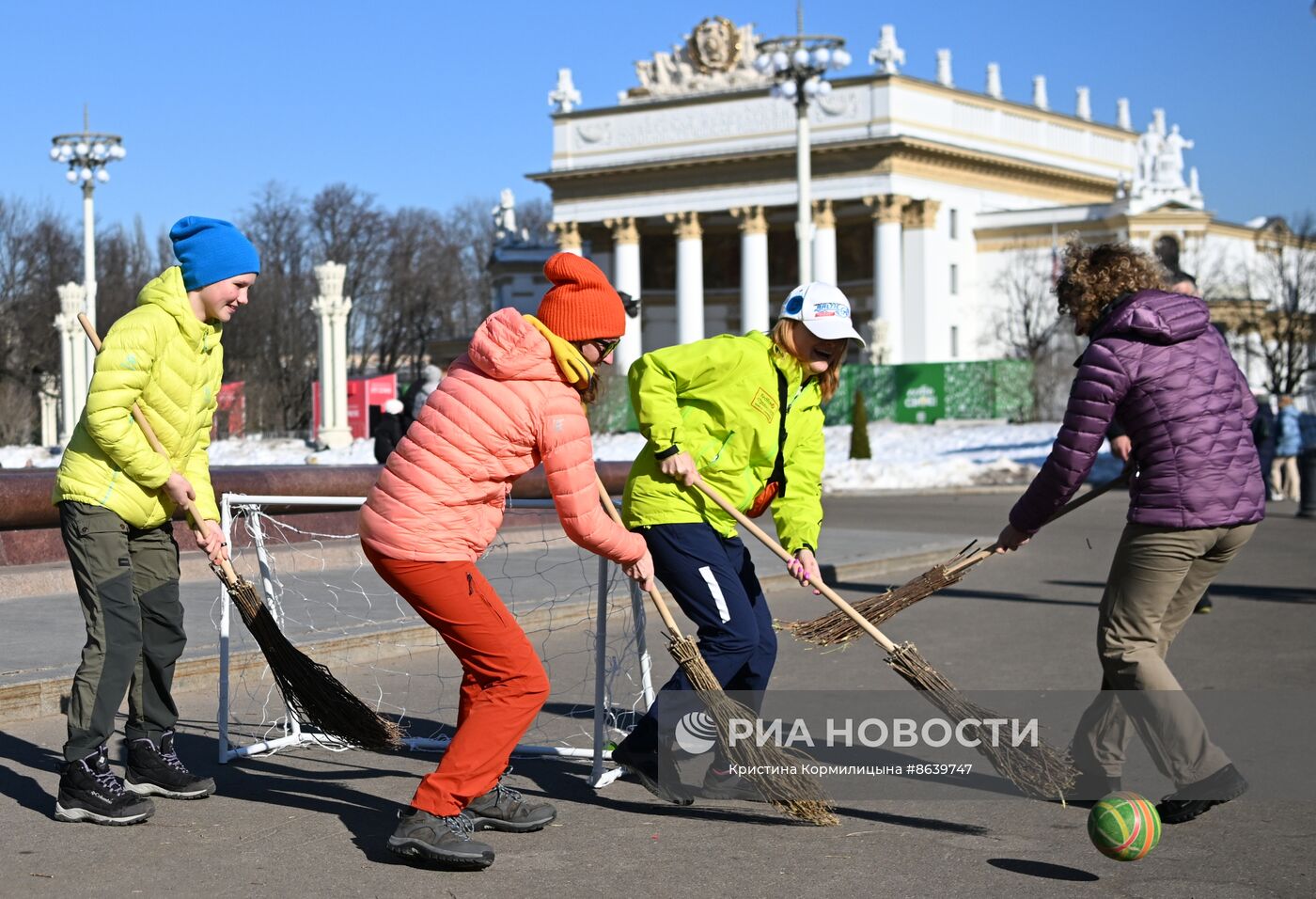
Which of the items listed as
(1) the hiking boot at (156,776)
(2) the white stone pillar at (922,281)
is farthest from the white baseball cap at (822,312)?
(2) the white stone pillar at (922,281)

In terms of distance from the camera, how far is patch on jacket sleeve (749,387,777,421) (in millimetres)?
6434

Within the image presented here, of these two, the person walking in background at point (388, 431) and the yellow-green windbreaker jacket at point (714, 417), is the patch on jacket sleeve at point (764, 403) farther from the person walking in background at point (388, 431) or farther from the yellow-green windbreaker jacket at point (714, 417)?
the person walking in background at point (388, 431)

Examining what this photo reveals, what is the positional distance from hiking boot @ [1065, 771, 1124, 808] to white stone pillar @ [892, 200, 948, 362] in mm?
68308

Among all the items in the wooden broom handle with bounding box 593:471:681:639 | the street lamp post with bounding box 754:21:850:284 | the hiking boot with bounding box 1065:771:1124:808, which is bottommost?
the hiking boot with bounding box 1065:771:1124:808

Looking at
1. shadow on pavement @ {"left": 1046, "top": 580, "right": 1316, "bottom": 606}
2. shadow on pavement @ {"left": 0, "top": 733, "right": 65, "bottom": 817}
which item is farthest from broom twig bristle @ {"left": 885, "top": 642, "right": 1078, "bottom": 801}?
shadow on pavement @ {"left": 1046, "top": 580, "right": 1316, "bottom": 606}

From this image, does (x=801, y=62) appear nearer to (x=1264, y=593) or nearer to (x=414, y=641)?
(x=1264, y=593)

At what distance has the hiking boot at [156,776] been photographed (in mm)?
6387

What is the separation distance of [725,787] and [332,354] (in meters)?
40.2

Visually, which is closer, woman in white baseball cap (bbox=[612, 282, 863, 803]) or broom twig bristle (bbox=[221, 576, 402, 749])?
woman in white baseball cap (bbox=[612, 282, 863, 803])

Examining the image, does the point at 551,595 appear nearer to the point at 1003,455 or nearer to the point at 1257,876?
the point at 1257,876

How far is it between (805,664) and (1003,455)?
28.6m

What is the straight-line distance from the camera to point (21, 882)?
5.30 m

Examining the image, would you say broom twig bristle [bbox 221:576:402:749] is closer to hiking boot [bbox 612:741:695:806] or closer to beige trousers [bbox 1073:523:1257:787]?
hiking boot [bbox 612:741:695:806]

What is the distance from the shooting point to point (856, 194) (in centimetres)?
7281
